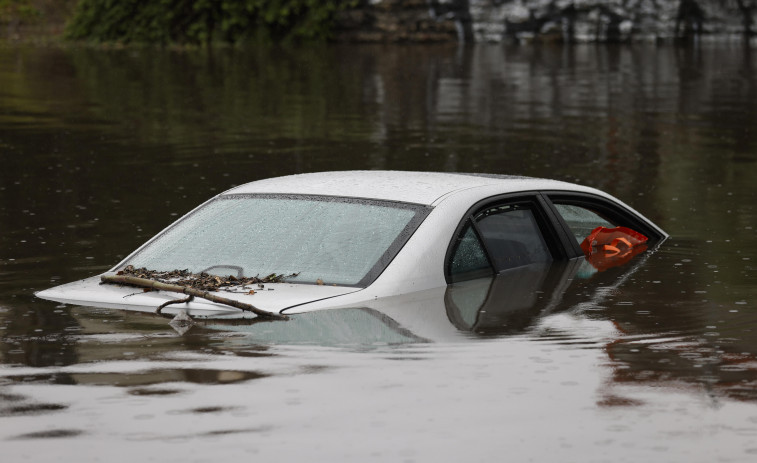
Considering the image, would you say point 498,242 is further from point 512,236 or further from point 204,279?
point 204,279

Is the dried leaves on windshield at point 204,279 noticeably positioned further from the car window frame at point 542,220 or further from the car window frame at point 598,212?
the car window frame at point 598,212

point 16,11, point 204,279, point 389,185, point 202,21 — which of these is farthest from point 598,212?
point 16,11

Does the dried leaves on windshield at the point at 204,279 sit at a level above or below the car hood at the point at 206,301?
above

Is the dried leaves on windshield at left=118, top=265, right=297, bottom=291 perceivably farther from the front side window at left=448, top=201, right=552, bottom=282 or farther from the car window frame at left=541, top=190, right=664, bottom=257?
the car window frame at left=541, top=190, right=664, bottom=257

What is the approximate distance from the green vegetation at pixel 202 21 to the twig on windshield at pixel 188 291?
49469mm

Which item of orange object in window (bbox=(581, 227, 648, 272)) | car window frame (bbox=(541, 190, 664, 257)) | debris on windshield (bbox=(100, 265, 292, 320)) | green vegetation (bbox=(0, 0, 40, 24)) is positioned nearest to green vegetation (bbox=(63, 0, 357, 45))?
green vegetation (bbox=(0, 0, 40, 24))

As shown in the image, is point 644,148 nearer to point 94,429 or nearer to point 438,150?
point 438,150

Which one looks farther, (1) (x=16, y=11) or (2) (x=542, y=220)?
(1) (x=16, y=11)

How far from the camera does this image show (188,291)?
255 inches

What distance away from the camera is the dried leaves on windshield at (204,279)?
6.71m

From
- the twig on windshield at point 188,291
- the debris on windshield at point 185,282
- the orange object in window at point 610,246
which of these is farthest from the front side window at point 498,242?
the twig on windshield at point 188,291

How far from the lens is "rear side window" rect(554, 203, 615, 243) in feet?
27.9

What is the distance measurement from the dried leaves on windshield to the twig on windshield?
0.35 ft

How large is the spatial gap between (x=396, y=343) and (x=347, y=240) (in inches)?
28.4
